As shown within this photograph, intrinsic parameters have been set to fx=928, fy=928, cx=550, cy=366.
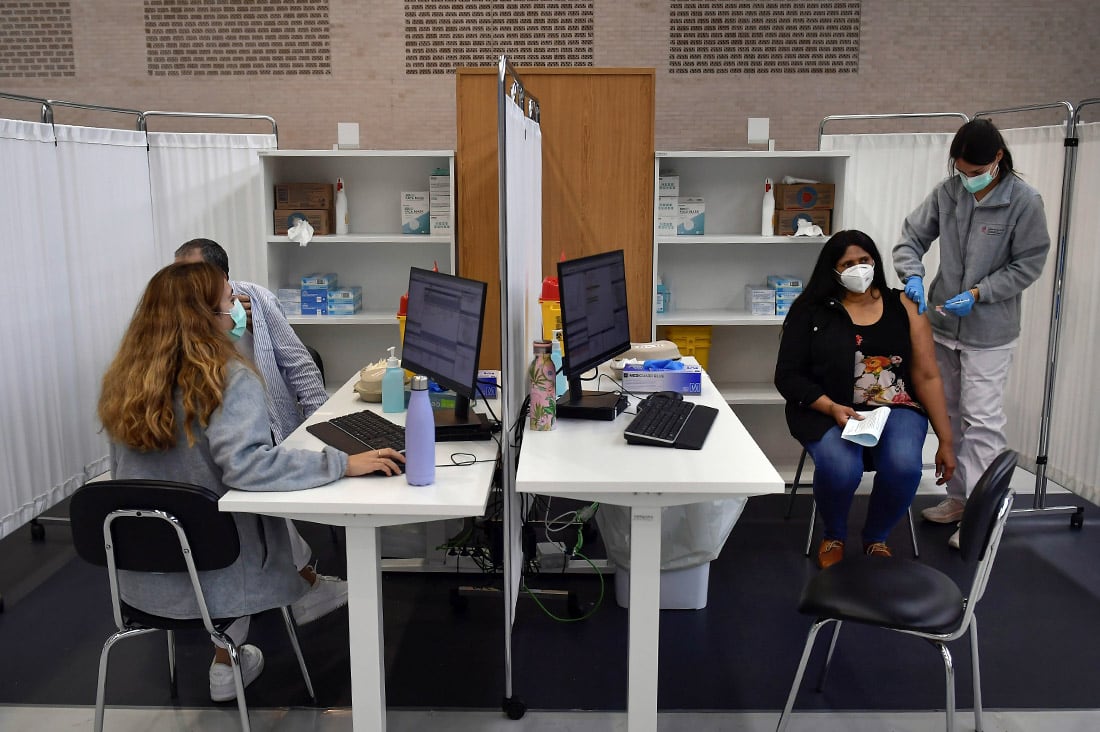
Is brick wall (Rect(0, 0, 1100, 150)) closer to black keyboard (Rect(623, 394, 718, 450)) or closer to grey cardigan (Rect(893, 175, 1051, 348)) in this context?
grey cardigan (Rect(893, 175, 1051, 348))

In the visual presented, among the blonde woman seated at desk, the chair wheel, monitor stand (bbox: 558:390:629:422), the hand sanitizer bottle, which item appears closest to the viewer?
the chair wheel

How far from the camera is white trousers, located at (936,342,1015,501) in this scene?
3.73 meters

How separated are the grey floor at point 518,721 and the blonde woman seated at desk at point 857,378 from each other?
81cm

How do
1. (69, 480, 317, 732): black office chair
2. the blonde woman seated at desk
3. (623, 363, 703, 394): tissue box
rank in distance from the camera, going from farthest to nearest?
the blonde woman seated at desk, (623, 363, 703, 394): tissue box, (69, 480, 317, 732): black office chair

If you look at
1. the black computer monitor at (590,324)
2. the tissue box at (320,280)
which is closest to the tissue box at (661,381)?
the black computer monitor at (590,324)

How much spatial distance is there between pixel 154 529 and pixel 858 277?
2.39 meters

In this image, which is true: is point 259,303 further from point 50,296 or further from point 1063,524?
point 1063,524

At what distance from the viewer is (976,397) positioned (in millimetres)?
3730

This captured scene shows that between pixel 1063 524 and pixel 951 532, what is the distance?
1.66 ft

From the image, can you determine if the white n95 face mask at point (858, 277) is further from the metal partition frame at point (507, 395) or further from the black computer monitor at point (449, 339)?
the black computer monitor at point (449, 339)

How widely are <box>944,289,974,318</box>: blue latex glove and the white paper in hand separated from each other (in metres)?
0.67

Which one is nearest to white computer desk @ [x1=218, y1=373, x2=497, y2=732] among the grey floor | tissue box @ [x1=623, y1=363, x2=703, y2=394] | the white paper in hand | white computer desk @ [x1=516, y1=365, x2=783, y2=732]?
white computer desk @ [x1=516, y1=365, x2=783, y2=732]

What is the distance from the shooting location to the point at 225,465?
82.8 inches

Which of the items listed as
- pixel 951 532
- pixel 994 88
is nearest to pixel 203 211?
pixel 951 532
